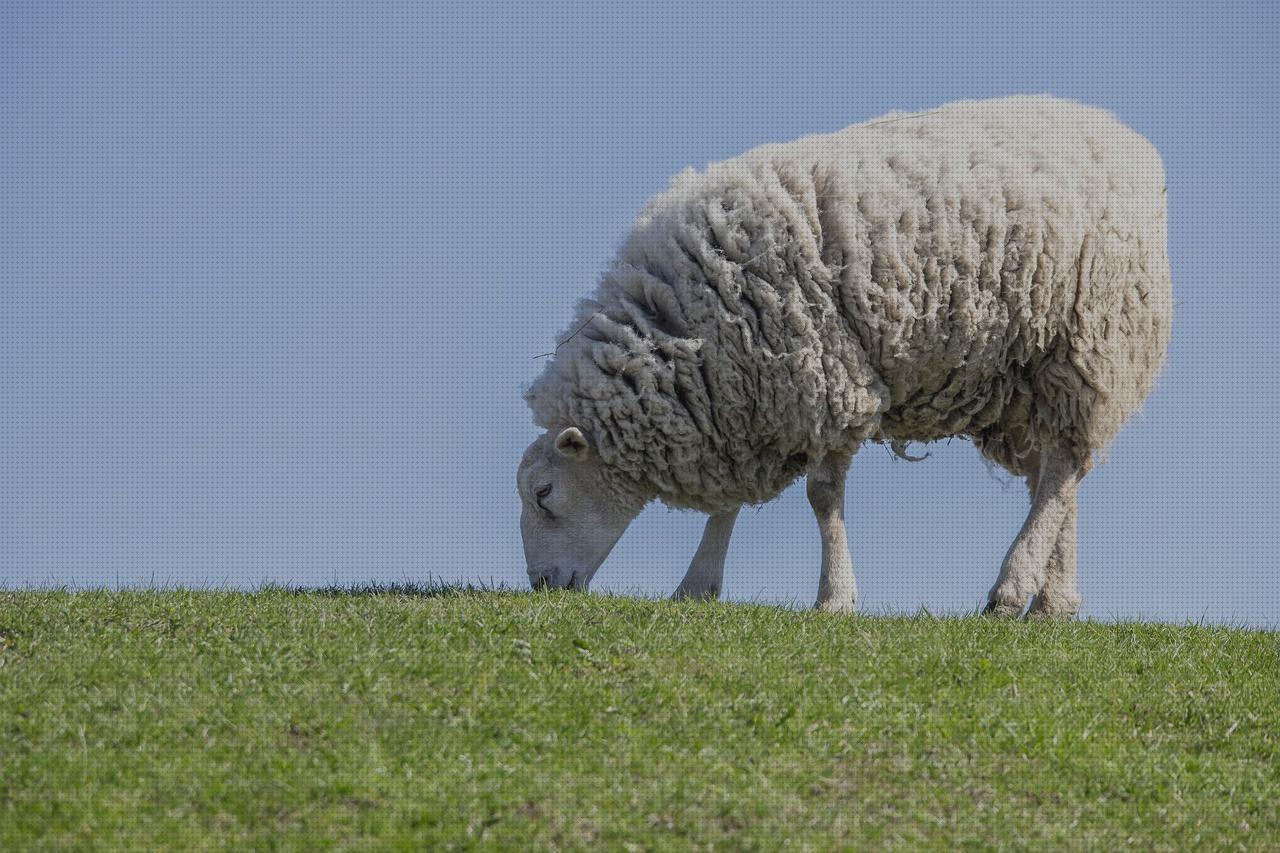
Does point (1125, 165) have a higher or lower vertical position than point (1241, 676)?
higher

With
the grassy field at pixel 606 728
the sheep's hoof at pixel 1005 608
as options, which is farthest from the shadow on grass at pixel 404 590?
the sheep's hoof at pixel 1005 608

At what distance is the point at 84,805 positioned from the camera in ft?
18.7

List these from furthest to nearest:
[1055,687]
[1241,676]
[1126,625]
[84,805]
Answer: [1126,625] < [1241,676] < [1055,687] < [84,805]

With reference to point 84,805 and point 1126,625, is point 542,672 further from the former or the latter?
point 1126,625

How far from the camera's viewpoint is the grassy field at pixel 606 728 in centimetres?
577

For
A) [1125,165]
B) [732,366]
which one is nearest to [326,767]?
[732,366]

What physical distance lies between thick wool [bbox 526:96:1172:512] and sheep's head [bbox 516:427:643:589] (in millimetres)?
201

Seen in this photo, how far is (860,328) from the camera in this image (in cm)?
965

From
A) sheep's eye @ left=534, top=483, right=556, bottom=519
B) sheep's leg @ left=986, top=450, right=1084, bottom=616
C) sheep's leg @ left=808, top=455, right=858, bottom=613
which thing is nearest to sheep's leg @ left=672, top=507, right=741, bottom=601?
sheep's leg @ left=808, top=455, right=858, bottom=613

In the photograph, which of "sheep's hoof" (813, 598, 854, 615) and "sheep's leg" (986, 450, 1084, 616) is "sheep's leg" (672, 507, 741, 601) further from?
"sheep's leg" (986, 450, 1084, 616)

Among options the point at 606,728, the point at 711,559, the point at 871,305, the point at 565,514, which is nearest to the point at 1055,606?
the point at 711,559

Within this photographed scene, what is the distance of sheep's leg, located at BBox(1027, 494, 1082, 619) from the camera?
1047cm

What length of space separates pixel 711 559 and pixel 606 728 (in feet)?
15.5

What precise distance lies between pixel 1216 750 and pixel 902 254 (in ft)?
12.1
